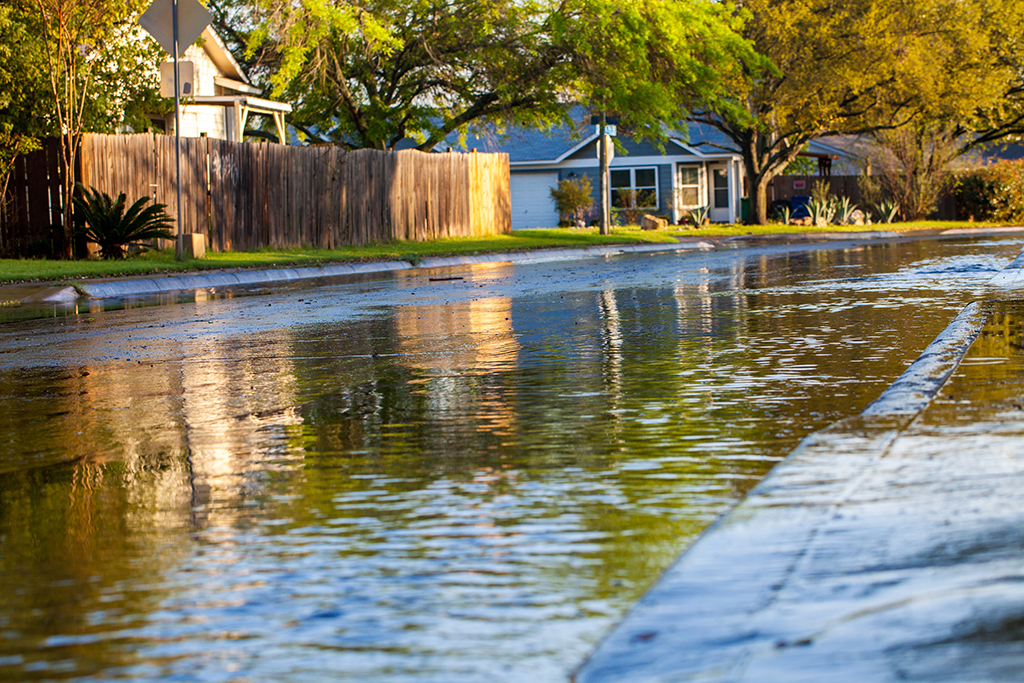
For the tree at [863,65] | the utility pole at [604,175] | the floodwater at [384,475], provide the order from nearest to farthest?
the floodwater at [384,475] < the utility pole at [604,175] < the tree at [863,65]

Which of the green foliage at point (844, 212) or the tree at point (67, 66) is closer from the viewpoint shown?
the tree at point (67, 66)

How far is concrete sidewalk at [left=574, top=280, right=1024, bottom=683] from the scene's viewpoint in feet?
8.94

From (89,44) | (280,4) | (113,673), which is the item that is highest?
(280,4)

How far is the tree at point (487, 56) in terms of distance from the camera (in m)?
32.7

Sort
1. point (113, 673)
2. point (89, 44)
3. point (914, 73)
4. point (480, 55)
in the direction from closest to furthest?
1. point (113, 673)
2. point (89, 44)
3. point (480, 55)
4. point (914, 73)

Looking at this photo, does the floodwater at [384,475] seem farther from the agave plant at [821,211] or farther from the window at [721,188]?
the window at [721,188]

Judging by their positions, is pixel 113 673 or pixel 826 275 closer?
pixel 113 673

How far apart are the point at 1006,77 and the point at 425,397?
4370 cm

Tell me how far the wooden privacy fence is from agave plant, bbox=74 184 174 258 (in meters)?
1.38

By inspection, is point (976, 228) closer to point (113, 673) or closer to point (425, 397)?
point (425, 397)

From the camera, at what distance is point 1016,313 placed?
9.99 metres

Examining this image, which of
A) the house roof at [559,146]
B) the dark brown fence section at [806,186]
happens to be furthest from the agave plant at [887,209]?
the house roof at [559,146]

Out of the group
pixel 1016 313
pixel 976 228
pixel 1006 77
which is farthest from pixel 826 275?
pixel 1006 77

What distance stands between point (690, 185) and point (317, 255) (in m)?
32.4
